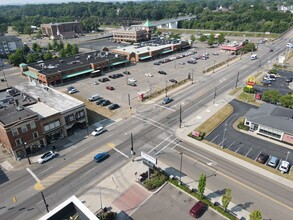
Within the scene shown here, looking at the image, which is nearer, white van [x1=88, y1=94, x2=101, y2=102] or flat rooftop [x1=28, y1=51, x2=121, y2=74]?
white van [x1=88, y1=94, x2=101, y2=102]

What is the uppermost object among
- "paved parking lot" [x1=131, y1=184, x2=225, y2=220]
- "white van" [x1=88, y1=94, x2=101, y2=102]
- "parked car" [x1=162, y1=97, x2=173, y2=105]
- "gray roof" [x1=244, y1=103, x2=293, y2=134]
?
"gray roof" [x1=244, y1=103, x2=293, y2=134]

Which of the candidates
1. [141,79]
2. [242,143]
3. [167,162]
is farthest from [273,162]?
[141,79]

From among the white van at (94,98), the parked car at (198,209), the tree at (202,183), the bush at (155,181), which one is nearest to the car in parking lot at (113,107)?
the white van at (94,98)

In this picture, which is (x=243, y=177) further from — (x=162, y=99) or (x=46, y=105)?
(x=46, y=105)

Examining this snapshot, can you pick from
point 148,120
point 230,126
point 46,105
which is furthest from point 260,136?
point 46,105

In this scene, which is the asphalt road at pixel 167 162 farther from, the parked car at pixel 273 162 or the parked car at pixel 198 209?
the parked car at pixel 198 209

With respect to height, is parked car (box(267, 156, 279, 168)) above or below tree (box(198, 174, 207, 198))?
below

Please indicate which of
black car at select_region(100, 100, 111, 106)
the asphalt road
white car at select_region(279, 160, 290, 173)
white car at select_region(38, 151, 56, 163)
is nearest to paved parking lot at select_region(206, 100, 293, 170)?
white car at select_region(279, 160, 290, 173)

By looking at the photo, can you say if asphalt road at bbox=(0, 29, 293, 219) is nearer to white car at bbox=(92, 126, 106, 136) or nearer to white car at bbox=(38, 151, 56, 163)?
white car at bbox=(92, 126, 106, 136)
